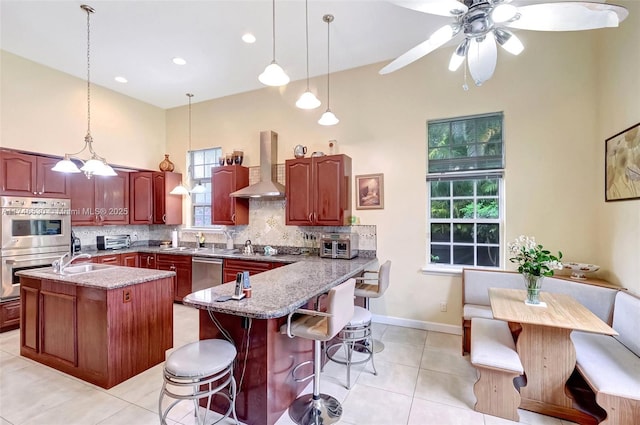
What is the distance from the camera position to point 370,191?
4117 mm

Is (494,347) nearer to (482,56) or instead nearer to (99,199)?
(482,56)

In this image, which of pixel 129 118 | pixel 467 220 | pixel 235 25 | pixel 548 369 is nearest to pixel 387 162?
pixel 467 220

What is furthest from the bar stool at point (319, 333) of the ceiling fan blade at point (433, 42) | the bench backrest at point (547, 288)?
the bench backrest at point (547, 288)

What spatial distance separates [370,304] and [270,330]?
2440mm

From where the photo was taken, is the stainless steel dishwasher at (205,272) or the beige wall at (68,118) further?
the stainless steel dishwasher at (205,272)

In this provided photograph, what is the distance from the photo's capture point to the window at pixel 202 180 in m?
5.57

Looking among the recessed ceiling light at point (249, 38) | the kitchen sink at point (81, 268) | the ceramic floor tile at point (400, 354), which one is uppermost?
the recessed ceiling light at point (249, 38)

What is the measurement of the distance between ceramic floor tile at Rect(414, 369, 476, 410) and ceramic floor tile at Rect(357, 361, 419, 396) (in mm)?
65

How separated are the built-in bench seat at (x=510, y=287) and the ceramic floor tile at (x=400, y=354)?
0.52 metres

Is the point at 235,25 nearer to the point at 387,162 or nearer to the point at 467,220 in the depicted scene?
the point at 387,162

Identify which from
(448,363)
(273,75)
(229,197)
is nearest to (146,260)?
(229,197)

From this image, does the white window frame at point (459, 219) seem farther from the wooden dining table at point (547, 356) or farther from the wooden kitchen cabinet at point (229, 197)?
the wooden kitchen cabinet at point (229, 197)

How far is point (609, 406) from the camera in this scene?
72.1 inches

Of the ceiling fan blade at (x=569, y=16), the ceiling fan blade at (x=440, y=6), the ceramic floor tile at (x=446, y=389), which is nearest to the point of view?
the ceiling fan blade at (x=569, y=16)
